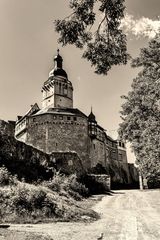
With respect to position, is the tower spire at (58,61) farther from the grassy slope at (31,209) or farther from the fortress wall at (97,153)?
the grassy slope at (31,209)

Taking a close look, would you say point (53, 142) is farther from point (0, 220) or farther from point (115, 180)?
point (0, 220)

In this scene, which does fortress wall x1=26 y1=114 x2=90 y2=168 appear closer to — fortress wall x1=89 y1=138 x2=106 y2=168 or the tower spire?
fortress wall x1=89 y1=138 x2=106 y2=168

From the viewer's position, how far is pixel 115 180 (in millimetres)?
58188

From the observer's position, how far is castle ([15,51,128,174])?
49.5m

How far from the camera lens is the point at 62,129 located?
50156 mm

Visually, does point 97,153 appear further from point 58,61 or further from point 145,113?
point 145,113

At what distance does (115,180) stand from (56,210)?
1826 inches

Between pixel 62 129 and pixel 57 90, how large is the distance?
433 inches

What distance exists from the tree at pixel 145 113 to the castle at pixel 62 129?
27.6 m

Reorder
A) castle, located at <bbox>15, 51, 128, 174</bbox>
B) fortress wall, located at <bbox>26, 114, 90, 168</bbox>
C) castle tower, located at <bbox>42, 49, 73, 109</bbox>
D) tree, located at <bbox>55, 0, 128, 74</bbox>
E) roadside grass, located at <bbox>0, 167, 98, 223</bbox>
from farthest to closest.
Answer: castle tower, located at <bbox>42, 49, 73, 109</bbox> → castle, located at <bbox>15, 51, 128, 174</bbox> → fortress wall, located at <bbox>26, 114, 90, 168</bbox> → roadside grass, located at <bbox>0, 167, 98, 223</bbox> → tree, located at <bbox>55, 0, 128, 74</bbox>

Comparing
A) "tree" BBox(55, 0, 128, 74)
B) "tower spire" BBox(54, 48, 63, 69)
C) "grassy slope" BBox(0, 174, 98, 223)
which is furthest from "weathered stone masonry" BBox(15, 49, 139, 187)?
"tree" BBox(55, 0, 128, 74)

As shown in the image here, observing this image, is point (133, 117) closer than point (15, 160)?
Yes

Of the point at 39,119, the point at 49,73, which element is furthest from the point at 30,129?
the point at 49,73

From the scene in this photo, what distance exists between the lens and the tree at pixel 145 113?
17.6 metres
